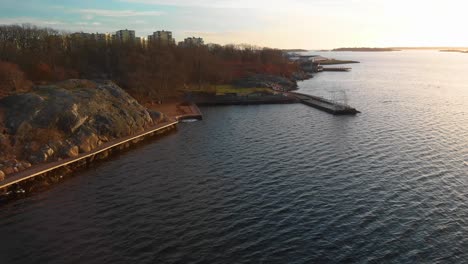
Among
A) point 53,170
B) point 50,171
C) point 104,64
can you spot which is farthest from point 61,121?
point 104,64

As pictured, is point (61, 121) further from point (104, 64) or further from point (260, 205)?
point (104, 64)

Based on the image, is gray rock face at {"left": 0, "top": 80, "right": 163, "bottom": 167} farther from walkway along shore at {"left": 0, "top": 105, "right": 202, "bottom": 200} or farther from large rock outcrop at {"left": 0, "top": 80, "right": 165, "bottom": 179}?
walkway along shore at {"left": 0, "top": 105, "right": 202, "bottom": 200}

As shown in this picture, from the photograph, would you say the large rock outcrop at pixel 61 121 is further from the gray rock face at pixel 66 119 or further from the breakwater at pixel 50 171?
the breakwater at pixel 50 171

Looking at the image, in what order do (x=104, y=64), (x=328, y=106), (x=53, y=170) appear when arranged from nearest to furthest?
(x=53, y=170) → (x=328, y=106) → (x=104, y=64)

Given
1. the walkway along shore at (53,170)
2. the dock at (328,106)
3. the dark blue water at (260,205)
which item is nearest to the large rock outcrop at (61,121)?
the walkway along shore at (53,170)

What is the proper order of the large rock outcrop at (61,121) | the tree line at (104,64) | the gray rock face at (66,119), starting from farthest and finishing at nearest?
the tree line at (104,64) → the gray rock face at (66,119) → the large rock outcrop at (61,121)

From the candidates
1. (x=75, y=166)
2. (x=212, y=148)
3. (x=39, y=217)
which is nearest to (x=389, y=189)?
(x=212, y=148)
